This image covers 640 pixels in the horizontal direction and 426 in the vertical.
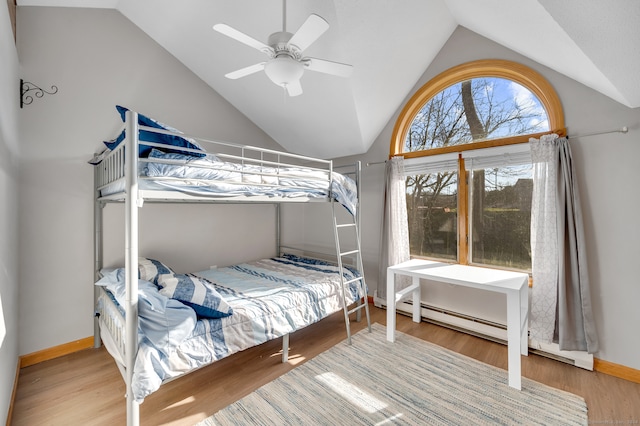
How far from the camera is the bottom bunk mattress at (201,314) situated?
61.9 inches

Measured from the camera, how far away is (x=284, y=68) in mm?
1705

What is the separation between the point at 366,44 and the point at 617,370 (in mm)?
3285

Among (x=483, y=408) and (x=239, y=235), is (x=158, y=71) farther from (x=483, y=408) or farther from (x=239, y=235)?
(x=483, y=408)

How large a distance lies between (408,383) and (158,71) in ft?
12.4

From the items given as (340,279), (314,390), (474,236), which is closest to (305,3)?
(340,279)

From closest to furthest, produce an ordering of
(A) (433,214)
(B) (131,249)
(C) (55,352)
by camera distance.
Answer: (B) (131,249)
(C) (55,352)
(A) (433,214)

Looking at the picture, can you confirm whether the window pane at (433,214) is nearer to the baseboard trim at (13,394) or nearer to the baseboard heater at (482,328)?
the baseboard heater at (482,328)

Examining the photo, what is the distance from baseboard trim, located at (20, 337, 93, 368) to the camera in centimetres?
227

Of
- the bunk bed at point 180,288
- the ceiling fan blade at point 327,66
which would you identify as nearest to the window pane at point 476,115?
the bunk bed at point 180,288

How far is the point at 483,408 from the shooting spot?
1.79 metres

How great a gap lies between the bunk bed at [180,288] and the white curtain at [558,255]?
1.66 meters

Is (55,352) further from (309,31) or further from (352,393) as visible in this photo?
(309,31)

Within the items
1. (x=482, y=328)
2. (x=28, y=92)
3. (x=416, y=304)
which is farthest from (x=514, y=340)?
(x=28, y=92)

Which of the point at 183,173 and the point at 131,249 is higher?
the point at 183,173
